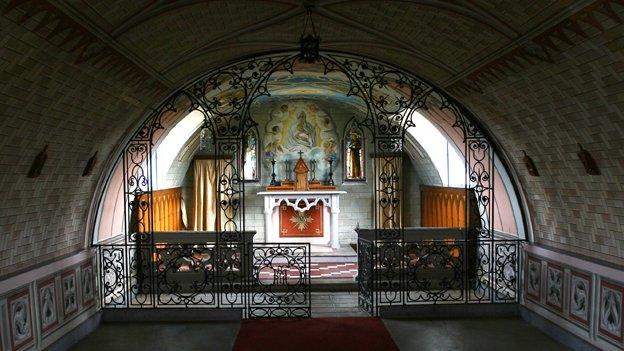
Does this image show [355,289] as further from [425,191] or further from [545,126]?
[425,191]

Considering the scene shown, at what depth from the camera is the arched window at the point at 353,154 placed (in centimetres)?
1490

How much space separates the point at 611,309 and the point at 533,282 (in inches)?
70.7

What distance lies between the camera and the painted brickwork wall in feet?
14.5

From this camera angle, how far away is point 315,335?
706cm

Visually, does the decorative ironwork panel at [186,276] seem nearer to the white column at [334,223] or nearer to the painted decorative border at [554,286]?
the painted decorative border at [554,286]

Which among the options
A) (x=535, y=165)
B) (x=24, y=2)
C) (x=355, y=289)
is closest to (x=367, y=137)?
(x=355, y=289)

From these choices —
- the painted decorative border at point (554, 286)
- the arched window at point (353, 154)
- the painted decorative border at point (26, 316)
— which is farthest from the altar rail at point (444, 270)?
the arched window at point (353, 154)

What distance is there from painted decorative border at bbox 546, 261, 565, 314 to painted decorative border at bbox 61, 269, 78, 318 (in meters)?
5.74

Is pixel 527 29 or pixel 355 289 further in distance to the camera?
pixel 355 289

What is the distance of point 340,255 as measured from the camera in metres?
12.4

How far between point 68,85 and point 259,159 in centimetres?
1010

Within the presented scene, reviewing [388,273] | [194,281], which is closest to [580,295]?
[388,273]

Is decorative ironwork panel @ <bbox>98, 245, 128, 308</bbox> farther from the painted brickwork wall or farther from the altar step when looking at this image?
the painted brickwork wall

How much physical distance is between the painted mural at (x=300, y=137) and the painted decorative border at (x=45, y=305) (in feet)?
29.4
